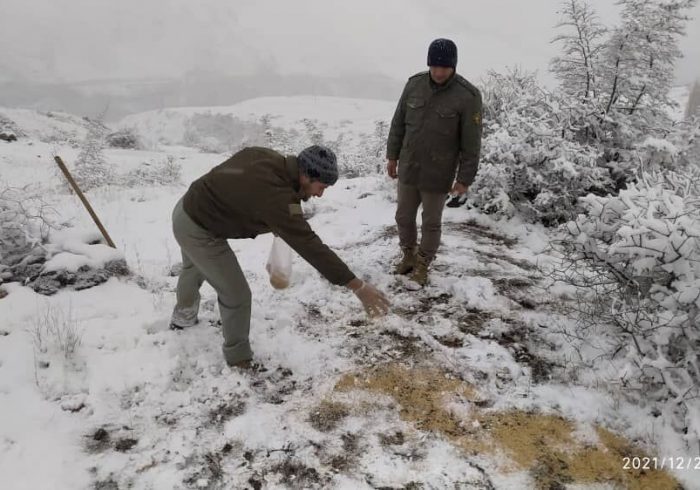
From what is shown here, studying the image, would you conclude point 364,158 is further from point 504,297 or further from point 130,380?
point 130,380

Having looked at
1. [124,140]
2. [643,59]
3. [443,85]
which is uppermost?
[643,59]

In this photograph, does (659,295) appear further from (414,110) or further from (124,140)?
(124,140)

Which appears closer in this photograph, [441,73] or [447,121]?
[441,73]

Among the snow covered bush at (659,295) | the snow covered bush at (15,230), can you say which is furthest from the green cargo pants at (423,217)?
the snow covered bush at (15,230)

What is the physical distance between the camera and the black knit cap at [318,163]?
2875mm

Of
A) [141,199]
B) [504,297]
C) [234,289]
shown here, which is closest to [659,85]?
[504,297]

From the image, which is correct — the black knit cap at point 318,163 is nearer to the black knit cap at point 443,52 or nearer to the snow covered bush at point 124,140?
the black knit cap at point 443,52

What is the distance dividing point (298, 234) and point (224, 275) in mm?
795

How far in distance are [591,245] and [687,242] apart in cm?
76

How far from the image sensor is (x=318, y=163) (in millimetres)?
2877

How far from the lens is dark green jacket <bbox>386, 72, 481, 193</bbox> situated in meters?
4.23

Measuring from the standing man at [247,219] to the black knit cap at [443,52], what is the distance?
177 cm

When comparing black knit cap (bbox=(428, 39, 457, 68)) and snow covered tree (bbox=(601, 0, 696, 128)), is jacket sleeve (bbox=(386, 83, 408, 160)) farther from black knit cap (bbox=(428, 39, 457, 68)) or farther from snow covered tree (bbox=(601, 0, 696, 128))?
snow covered tree (bbox=(601, 0, 696, 128))

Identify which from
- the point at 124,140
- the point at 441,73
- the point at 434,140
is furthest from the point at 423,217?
the point at 124,140
